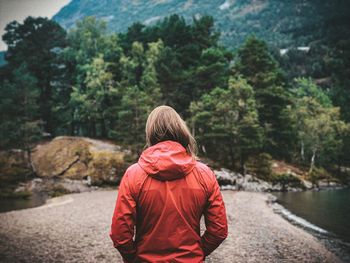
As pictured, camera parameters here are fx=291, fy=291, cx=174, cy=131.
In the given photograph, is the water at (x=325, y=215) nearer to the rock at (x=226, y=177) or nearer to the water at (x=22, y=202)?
the rock at (x=226, y=177)

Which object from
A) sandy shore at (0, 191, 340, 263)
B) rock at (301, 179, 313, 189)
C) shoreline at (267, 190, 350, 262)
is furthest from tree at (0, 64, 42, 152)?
rock at (301, 179, 313, 189)

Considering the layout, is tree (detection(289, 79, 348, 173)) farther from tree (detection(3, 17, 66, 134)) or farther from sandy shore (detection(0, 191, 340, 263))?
tree (detection(3, 17, 66, 134))

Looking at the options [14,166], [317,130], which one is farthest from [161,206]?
[317,130]

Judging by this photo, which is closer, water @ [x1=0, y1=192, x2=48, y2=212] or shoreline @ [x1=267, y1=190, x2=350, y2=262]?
shoreline @ [x1=267, y1=190, x2=350, y2=262]

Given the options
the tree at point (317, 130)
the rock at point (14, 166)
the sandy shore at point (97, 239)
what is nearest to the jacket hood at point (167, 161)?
the sandy shore at point (97, 239)

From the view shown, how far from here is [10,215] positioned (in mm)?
16969

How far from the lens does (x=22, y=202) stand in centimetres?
2466

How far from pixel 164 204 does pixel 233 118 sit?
29.9 meters

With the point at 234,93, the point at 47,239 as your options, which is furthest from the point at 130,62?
the point at 47,239

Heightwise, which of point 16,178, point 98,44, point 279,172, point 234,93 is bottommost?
point 279,172

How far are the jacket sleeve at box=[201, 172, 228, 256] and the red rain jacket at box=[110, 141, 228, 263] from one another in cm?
10

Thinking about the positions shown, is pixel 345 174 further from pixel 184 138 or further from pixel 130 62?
pixel 184 138

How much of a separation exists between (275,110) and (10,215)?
34694 millimetres

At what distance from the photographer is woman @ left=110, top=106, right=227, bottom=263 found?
2957 millimetres
